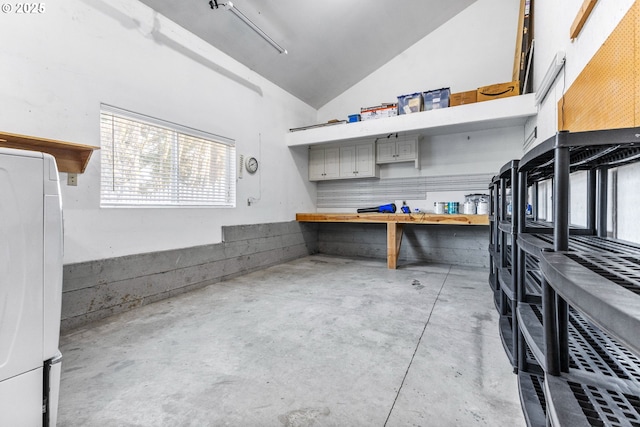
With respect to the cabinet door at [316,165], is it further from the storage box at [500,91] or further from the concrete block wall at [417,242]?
the storage box at [500,91]

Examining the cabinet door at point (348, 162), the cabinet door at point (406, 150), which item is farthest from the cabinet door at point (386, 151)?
the cabinet door at point (348, 162)

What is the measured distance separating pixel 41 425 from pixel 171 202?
261cm

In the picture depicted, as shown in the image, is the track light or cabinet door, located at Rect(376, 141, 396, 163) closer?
the track light

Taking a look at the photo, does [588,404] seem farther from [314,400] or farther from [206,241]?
[206,241]

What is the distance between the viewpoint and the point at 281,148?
519 centimetres

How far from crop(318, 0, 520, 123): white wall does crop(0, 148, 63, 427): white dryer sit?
5.47 m

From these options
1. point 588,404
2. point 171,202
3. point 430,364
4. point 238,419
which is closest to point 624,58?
point 588,404

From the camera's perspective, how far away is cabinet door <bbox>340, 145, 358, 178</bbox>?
558cm

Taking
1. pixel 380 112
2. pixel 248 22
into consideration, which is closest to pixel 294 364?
pixel 248 22

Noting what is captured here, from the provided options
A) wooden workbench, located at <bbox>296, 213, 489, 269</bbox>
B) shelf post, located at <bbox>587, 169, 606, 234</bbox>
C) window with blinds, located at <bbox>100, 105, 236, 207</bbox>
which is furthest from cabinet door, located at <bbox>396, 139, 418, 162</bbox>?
shelf post, located at <bbox>587, 169, 606, 234</bbox>

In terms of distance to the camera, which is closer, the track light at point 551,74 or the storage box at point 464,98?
the track light at point 551,74

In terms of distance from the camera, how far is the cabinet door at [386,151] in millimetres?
5238

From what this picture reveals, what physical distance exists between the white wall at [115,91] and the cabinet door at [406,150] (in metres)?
→ 2.60

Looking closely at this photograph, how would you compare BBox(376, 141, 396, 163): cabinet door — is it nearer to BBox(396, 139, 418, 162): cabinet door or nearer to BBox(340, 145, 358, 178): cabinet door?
BBox(396, 139, 418, 162): cabinet door
